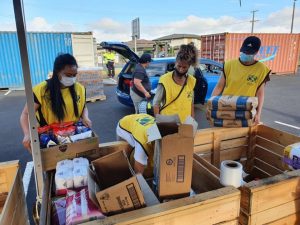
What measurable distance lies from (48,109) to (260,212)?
1.90 metres

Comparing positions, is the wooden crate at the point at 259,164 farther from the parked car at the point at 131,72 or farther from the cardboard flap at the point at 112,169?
the parked car at the point at 131,72

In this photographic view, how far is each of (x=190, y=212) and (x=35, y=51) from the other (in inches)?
499

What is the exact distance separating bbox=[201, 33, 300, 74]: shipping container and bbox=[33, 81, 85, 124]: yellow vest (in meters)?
15.1

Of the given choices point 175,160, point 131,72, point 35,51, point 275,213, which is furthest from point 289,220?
point 35,51

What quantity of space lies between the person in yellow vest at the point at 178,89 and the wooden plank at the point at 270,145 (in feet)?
3.25

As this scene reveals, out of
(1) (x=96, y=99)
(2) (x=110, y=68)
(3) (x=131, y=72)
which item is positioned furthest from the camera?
(2) (x=110, y=68)

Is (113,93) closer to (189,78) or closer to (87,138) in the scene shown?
(189,78)

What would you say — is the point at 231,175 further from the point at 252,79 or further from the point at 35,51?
the point at 35,51

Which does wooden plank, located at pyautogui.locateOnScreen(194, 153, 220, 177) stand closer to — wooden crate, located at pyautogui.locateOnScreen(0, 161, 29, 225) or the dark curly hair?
the dark curly hair

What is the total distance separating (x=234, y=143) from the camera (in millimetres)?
3010

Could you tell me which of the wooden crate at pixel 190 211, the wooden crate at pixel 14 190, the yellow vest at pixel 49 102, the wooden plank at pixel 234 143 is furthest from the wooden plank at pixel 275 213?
the yellow vest at pixel 49 102

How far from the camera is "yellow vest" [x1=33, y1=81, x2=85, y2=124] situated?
221cm

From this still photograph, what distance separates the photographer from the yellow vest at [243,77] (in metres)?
2.81

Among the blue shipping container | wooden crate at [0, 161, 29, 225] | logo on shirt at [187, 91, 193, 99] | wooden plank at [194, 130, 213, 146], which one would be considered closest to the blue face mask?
logo on shirt at [187, 91, 193, 99]
